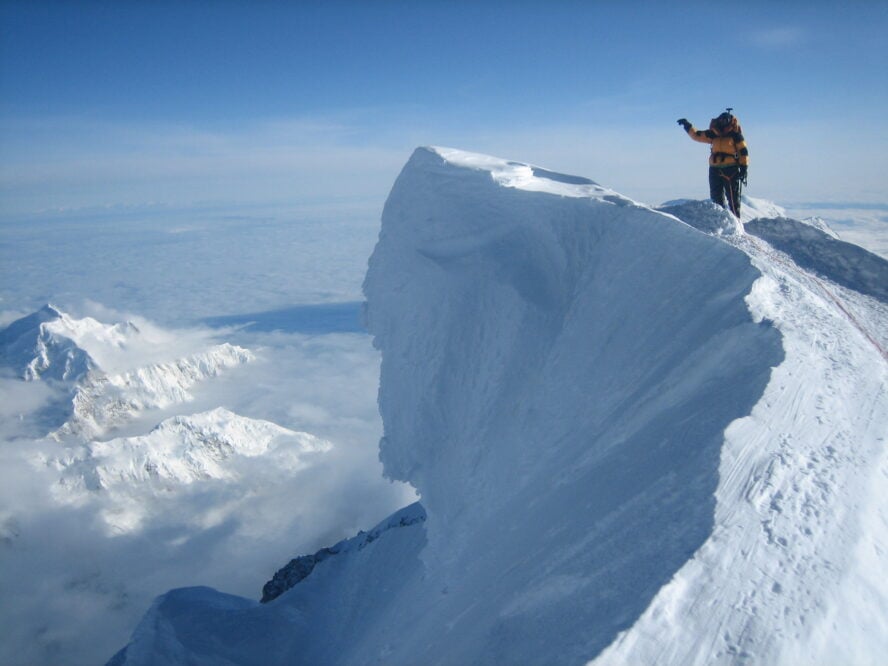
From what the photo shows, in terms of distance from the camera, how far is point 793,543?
427cm

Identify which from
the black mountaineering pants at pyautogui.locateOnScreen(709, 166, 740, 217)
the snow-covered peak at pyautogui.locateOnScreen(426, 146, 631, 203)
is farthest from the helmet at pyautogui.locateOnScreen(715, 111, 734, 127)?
the snow-covered peak at pyautogui.locateOnScreen(426, 146, 631, 203)

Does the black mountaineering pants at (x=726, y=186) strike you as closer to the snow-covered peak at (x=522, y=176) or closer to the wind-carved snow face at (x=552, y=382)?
the snow-covered peak at (x=522, y=176)

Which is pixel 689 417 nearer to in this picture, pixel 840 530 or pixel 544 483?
pixel 840 530

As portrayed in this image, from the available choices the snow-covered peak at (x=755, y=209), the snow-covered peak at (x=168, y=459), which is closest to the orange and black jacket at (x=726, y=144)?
the snow-covered peak at (x=755, y=209)

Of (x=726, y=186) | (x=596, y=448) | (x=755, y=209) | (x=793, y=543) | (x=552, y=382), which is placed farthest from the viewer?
(x=755, y=209)

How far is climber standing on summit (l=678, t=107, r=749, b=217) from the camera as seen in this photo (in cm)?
1251

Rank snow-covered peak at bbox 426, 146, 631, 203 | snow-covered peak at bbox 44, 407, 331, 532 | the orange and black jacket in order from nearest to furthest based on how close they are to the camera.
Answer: snow-covered peak at bbox 426, 146, 631, 203, the orange and black jacket, snow-covered peak at bbox 44, 407, 331, 532

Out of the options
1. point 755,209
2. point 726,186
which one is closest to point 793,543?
point 726,186

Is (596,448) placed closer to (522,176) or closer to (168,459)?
(522,176)

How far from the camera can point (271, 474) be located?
115 metres

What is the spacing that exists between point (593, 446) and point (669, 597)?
384 cm

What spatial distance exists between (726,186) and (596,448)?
30.4 feet

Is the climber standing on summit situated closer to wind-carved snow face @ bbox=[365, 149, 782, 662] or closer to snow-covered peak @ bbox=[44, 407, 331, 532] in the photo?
wind-carved snow face @ bbox=[365, 149, 782, 662]

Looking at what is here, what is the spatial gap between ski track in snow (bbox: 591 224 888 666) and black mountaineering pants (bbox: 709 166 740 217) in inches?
299
